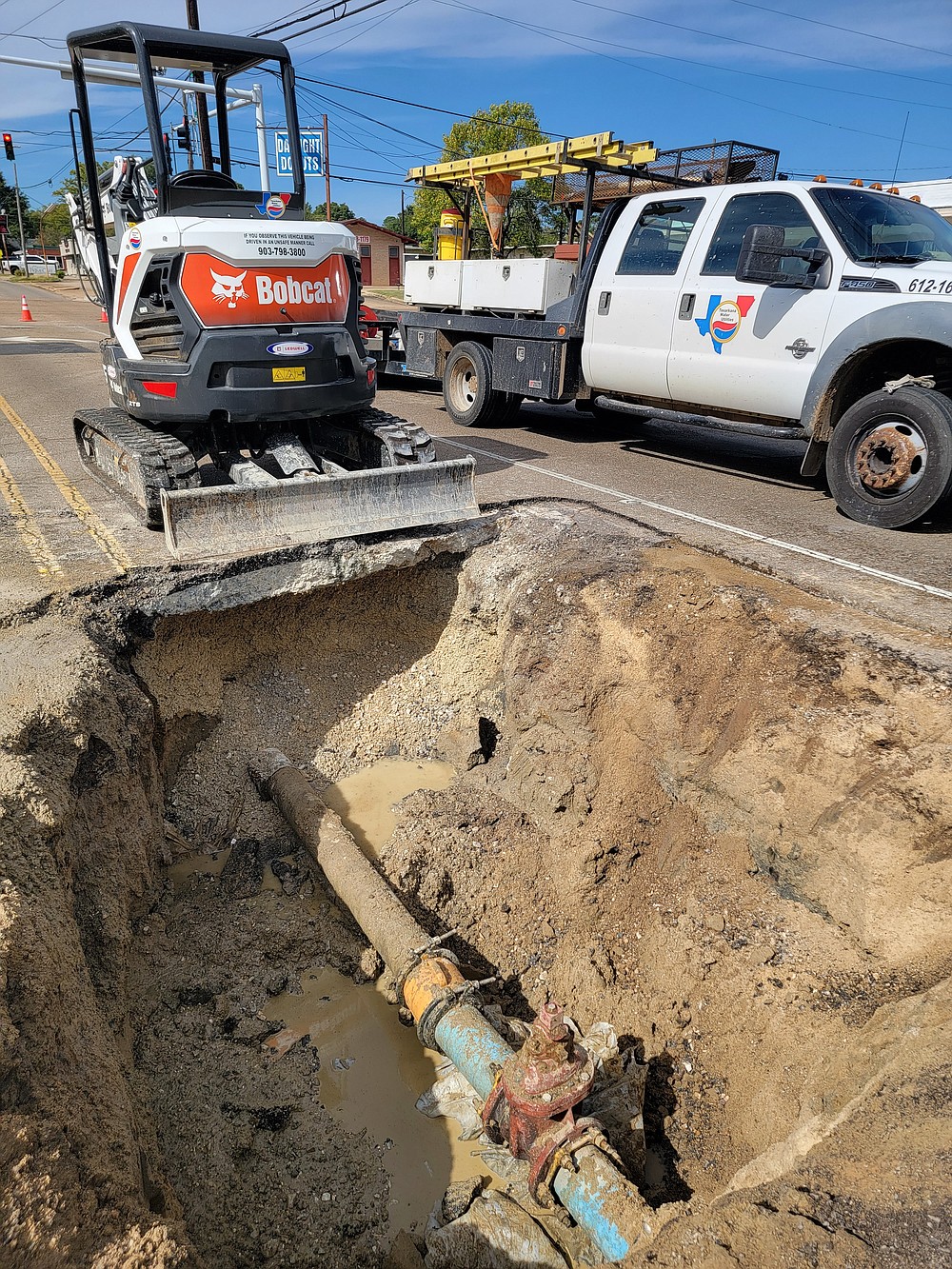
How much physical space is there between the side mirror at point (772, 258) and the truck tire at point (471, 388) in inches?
146

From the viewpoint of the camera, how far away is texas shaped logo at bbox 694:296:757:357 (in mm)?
6766

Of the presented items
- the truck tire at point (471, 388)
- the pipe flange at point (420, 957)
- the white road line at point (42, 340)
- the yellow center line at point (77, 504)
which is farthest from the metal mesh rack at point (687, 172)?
the white road line at point (42, 340)

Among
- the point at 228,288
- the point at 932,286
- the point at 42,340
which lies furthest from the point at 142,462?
the point at 42,340

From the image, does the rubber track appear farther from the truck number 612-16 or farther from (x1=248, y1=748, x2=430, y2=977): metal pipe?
the truck number 612-16

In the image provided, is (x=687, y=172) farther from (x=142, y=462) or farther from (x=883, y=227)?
(x=142, y=462)

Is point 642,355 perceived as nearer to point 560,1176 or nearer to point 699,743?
point 699,743

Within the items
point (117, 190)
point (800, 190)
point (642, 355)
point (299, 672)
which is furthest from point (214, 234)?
point (800, 190)

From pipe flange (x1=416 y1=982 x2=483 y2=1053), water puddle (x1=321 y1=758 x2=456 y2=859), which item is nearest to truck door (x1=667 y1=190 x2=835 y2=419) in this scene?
water puddle (x1=321 y1=758 x2=456 y2=859)

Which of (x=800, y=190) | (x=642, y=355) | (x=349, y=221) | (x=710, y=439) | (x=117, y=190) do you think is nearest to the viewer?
(x=117, y=190)

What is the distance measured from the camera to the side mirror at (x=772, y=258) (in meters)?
6.12

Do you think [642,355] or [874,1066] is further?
[642,355]

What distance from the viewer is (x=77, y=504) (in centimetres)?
646

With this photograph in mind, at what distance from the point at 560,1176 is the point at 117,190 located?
6637mm

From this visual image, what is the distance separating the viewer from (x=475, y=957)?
412cm
